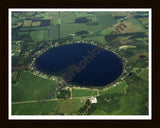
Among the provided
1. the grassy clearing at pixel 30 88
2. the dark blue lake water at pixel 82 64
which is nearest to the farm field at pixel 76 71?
the grassy clearing at pixel 30 88

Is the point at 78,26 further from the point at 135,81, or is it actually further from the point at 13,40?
the point at 135,81

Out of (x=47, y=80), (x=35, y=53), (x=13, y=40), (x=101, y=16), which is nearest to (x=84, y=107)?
(x=47, y=80)

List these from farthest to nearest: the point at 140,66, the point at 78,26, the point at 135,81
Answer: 1. the point at 78,26
2. the point at 140,66
3. the point at 135,81

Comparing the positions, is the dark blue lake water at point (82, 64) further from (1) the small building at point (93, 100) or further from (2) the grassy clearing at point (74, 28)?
(2) the grassy clearing at point (74, 28)

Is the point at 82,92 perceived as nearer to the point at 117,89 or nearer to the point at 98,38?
the point at 117,89

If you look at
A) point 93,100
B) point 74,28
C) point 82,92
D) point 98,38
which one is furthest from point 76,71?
point 74,28

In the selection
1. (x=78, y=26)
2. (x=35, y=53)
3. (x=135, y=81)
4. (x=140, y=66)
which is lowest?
(x=135, y=81)
